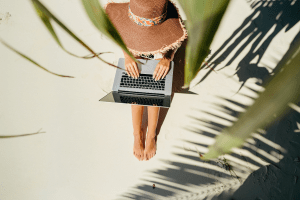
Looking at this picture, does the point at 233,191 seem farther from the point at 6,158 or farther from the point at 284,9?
the point at 284,9

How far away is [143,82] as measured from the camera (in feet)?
3.35

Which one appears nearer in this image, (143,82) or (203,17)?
(203,17)

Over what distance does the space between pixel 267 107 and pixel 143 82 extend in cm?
112

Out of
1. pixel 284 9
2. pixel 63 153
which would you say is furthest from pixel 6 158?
pixel 284 9

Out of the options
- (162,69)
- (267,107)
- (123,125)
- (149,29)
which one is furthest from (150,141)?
(267,107)

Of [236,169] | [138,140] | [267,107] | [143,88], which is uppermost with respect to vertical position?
[143,88]

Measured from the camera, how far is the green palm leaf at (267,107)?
119cm

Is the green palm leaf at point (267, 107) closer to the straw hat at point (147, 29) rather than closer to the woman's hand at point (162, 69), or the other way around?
the woman's hand at point (162, 69)

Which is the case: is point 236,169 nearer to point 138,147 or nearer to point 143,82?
point 138,147

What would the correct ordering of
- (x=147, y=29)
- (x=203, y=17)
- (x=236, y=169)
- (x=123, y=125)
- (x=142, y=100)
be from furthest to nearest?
(x=123, y=125) < (x=236, y=169) < (x=142, y=100) < (x=147, y=29) < (x=203, y=17)

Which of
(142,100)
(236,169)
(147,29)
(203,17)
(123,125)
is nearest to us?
(203,17)

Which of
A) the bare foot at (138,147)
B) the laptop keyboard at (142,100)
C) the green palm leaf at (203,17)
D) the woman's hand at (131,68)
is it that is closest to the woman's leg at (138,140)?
the bare foot at (138,147)

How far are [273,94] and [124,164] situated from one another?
4.71ft

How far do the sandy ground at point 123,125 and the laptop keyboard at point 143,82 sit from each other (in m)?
0.32
